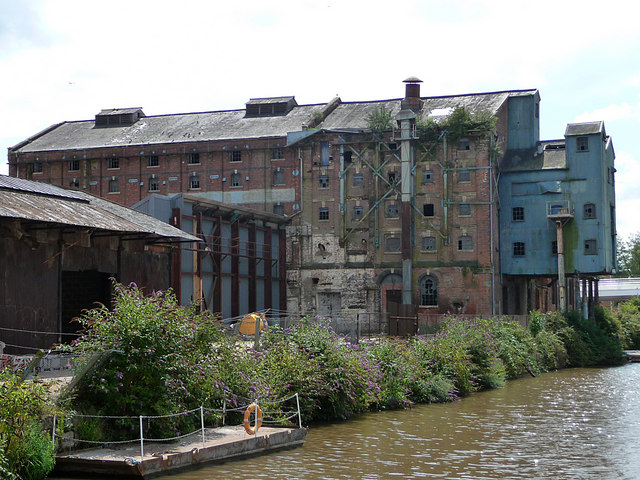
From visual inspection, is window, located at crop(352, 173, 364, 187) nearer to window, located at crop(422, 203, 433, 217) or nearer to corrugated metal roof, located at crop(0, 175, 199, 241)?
window, located at crop(422, 203, 433, 217)

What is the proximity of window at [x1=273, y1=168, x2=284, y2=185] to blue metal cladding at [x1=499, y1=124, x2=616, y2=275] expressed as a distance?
1370cm

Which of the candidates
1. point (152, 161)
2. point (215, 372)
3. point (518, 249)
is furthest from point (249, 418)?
point (152, 161)

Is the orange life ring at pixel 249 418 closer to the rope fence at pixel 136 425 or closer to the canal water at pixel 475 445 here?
the rope fence at pixel 136 425

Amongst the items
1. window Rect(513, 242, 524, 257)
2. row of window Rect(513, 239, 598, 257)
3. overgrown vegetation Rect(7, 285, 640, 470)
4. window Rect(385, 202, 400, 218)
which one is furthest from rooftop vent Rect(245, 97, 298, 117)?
overgrown vegetation Rect(7, 285, 640, 470)

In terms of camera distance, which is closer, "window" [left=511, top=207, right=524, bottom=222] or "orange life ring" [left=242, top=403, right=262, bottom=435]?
"orange life ring" [left=242, top=403, right=262, bottom=435]

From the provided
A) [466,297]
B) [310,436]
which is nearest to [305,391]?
[310,436]

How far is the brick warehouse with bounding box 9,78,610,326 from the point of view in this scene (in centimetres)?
Result: 5003

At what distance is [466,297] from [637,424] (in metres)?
26.4

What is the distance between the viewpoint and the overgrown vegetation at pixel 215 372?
48.4 ft

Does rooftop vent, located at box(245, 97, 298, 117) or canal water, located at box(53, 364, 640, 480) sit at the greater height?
rooftop vent, located at box(245, 97, 298, 117)

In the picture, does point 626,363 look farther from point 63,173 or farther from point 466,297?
point 63,173

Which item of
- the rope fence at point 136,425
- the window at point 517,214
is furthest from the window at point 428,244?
the rope fence at point 136,425

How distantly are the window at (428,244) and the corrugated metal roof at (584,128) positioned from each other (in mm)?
10357

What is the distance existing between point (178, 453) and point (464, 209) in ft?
123
